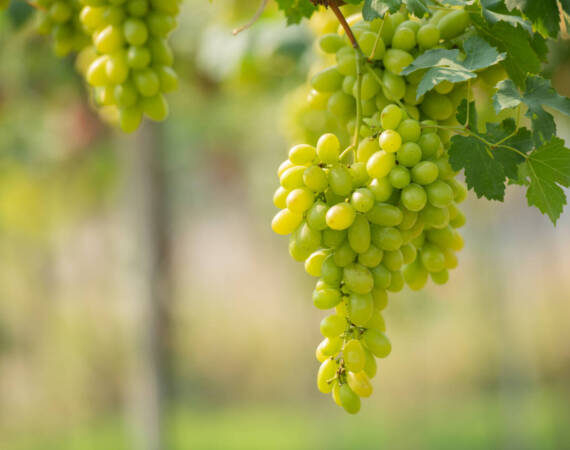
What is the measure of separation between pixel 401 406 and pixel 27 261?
17.0 ft

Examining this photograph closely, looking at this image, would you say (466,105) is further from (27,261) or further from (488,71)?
(27,261)

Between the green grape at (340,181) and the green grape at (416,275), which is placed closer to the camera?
the green grape at (340,181)

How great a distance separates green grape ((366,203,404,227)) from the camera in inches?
19.0

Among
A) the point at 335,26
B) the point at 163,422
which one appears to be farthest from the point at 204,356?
the point at 335,26

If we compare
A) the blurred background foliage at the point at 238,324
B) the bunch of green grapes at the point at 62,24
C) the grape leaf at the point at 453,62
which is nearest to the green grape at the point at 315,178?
the grape leaf at the point at 453,62

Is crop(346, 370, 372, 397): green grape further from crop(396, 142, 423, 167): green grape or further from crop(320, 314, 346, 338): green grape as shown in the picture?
crop(396, 142, 423, 167): green grape

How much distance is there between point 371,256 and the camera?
50 centimetres

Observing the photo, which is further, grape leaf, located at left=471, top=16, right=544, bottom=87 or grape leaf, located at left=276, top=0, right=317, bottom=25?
grape leaf, located at left=276, top=0, right=317, bottom=25

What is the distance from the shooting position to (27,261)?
7.71 metres

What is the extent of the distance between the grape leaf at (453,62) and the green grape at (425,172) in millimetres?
59

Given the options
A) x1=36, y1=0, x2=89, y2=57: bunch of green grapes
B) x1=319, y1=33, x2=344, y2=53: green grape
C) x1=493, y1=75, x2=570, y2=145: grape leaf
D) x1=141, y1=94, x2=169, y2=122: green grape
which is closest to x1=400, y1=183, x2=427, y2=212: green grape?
x1=493, y1=75, x2=570, y2=145: grape leaf

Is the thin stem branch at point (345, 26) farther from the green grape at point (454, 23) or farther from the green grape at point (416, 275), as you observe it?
the green grape at point (416, 275)

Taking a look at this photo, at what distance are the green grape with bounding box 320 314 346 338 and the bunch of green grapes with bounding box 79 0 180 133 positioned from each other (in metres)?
0.35

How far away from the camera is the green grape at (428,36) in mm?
525
